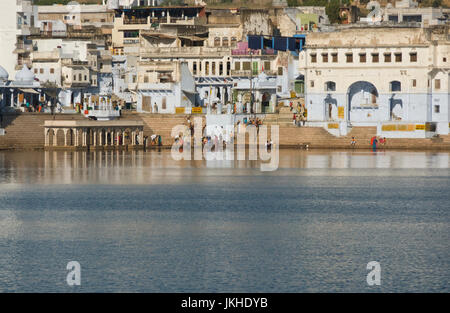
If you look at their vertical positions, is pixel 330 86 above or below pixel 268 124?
above

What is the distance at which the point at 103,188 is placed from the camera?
5425 cm

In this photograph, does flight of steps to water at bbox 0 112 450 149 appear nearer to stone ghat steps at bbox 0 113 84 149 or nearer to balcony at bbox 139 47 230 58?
stone ghat steps at bbox 0 113 84 149

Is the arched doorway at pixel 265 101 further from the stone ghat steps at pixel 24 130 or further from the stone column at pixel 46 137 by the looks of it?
the stone column at pixel 46 137

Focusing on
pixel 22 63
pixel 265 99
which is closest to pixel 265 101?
pixel 265 99

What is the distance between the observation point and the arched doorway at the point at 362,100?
3607 inches

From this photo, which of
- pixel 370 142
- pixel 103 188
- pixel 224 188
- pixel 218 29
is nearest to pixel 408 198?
pixel 224 188

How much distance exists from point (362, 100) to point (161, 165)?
91.4 feet

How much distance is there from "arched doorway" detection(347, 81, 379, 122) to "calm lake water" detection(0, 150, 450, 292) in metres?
24.1

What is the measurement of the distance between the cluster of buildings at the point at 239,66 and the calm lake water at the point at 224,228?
22.4 m

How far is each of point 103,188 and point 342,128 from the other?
3899cm

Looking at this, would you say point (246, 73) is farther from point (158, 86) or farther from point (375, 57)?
point (375, 57)

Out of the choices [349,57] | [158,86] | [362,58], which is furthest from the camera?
[158,86]

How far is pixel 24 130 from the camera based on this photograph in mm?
84375
